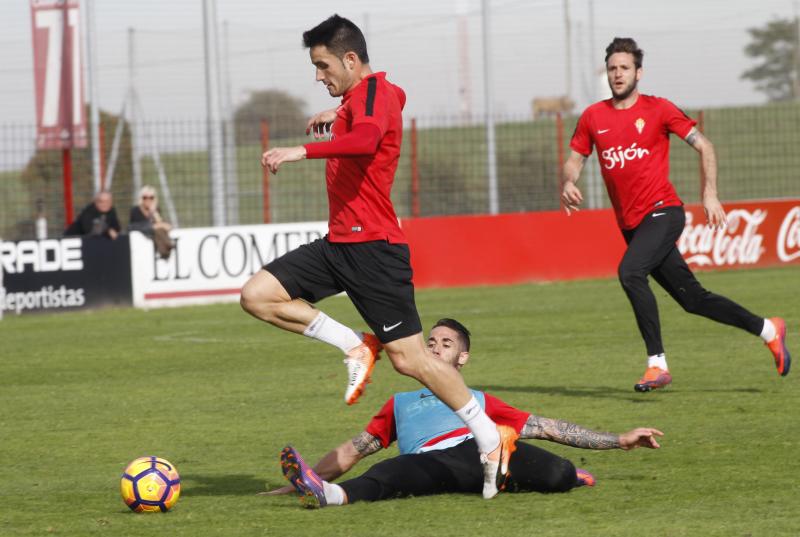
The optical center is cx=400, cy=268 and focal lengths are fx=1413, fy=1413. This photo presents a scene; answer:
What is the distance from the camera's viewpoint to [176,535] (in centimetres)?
598

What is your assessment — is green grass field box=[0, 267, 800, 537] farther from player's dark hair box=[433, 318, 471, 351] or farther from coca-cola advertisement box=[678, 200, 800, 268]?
coca-cola advertisement box=[678, 200, 800, 268]

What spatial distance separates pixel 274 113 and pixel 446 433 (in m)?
24.8

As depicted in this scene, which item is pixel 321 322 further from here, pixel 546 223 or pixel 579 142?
pixel 546 223

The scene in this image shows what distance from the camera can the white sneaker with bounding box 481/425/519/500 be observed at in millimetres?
6535

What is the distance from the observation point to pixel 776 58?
3538 centimetres

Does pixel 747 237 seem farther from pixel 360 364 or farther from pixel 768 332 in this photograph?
pixel 360 364

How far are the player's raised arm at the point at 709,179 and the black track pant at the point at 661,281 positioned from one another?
376mm

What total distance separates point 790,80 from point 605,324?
23.6m

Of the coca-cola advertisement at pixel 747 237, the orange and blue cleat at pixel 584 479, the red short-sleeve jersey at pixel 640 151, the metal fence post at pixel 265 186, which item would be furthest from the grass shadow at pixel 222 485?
the coca-cola advertisement at pixel 747 237

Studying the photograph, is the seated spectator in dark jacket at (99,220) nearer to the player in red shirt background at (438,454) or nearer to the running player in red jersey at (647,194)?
the running player in red jersey at (647,194)

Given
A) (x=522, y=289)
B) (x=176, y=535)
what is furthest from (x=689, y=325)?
(x=176, y=535)

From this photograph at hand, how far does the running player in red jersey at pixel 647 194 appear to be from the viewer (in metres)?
10.1

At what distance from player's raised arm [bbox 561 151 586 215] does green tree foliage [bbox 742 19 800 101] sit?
20510 mm

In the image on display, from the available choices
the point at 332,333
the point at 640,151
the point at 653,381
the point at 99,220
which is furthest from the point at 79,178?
the point at 332,333
